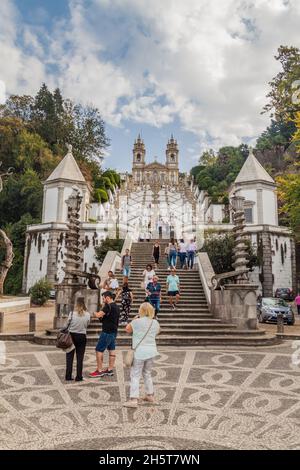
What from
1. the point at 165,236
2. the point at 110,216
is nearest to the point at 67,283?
the point at 165,236

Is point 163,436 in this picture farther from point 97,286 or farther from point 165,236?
point 165,236

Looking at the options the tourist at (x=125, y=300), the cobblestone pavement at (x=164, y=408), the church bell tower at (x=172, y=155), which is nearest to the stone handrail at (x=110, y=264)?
the tourist at (x=125, y=300)

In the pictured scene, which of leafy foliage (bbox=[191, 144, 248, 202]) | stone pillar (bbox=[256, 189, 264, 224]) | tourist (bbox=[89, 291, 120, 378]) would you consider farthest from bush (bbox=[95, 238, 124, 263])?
leafy foliage (bbox=[191, 144, 248, 202])

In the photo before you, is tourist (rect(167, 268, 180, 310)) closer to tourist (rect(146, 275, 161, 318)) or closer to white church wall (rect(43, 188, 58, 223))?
tourist (rect(146, 275, 161, 318))

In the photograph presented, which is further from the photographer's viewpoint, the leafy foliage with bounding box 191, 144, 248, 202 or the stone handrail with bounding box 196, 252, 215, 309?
the leafy foliage with bounding box 191, 144, 248, 202

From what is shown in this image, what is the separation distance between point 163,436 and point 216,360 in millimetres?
4747

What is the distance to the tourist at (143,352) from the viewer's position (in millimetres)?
5230

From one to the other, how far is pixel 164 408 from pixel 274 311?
1357cm

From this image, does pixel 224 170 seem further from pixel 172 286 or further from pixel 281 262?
pixel 172 286

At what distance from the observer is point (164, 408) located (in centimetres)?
524

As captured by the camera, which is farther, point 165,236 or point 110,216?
point 110,216

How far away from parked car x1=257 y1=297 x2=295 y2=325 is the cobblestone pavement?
914cm

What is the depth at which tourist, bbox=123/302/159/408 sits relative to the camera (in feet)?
17.2
